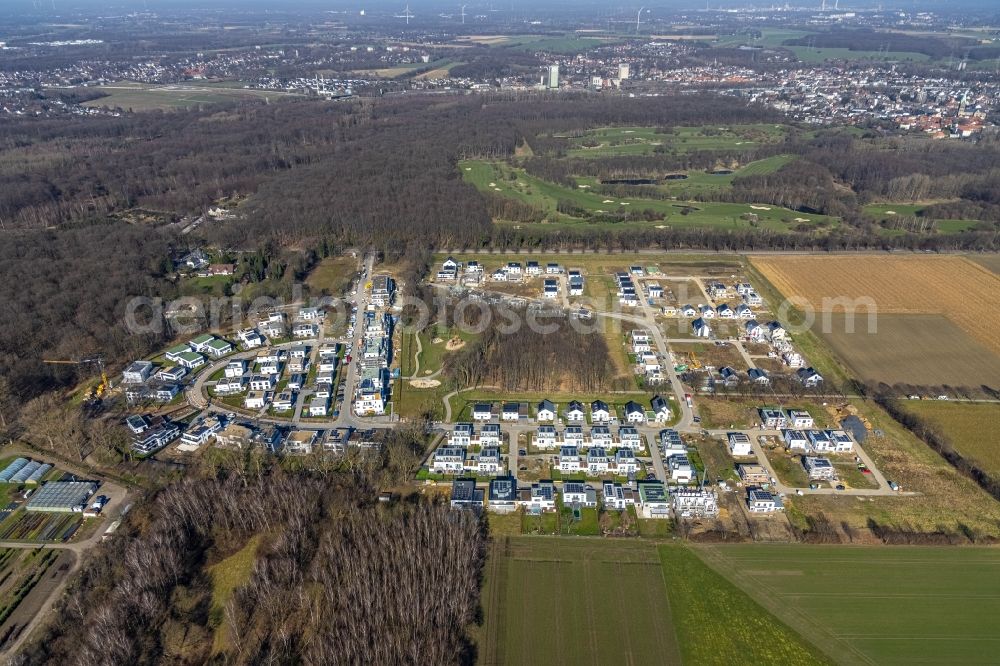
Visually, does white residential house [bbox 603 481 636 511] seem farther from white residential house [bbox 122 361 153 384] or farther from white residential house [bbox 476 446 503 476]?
white residential house [bbox 122 361 153 384]

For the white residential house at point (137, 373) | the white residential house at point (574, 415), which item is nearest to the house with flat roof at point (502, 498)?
the white residential house at point (574, 415)

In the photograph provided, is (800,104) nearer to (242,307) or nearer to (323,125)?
(323,125)

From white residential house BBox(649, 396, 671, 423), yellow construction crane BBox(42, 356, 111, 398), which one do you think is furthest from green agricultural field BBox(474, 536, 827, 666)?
yellow construction crane BBox(42, 356, 111, 398)

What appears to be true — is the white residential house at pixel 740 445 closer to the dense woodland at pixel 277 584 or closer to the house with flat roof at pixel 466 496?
the house with flat roof at pixel 466 496

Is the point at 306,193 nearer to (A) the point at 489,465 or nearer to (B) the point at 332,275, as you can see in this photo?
(B) the point at 332,275

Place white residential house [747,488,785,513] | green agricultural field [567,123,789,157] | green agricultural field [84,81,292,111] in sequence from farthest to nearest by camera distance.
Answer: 1. green agricultural field [84,81,292,111]
2. green agricultural field [567,123,789,157]
3. white residential house [747,488,785,513]

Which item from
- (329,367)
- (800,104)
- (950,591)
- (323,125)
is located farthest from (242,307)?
(800,104)

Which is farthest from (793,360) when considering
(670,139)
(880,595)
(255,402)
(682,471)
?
(670,139)
